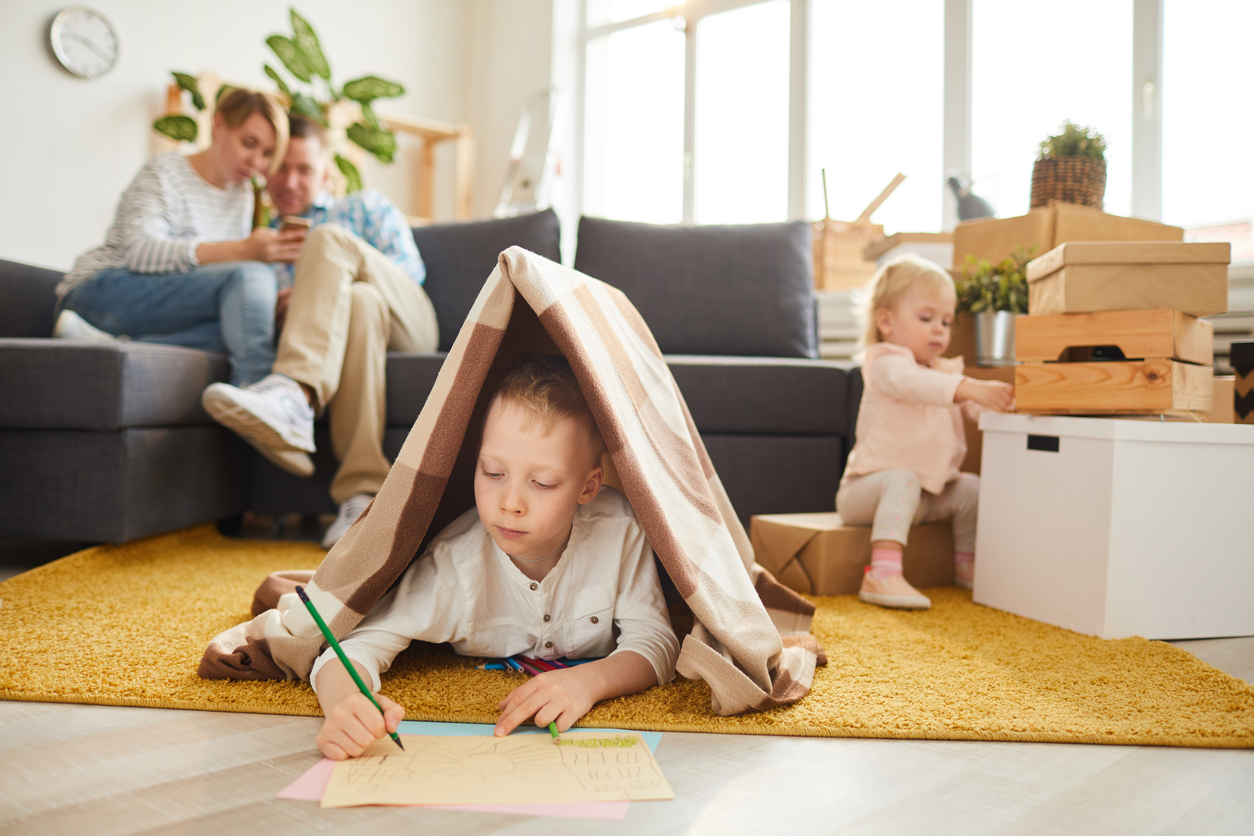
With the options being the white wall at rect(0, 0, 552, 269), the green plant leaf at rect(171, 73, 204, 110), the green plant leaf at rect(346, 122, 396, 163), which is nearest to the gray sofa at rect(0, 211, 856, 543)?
the green plant leaf at rect(346, 122, 396, 163)

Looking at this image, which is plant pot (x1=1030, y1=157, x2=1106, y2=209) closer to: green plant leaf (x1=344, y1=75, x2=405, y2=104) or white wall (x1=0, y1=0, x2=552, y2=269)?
green plant leaf (x1=344, y1=75, x2=405, y2=104)

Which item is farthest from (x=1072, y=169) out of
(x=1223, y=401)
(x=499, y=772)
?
(x=499, y=772)

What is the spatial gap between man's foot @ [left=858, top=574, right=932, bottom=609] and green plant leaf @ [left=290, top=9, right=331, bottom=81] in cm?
279

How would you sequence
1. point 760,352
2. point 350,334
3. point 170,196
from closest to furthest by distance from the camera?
1. point 350,334
2. point 170,196
3. point 760,352

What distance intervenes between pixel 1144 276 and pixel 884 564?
1.89ft

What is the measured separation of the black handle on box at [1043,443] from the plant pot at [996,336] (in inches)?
18.4

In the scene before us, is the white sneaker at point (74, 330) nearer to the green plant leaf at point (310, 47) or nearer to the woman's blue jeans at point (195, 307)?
the woman's blue jeans at point (195, 307)

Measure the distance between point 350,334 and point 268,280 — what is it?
0.23m

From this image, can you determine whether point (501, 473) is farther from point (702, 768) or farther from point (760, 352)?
point (760, 352)

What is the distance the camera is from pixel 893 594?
54.2 inches

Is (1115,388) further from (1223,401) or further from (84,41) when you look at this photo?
(84,41)

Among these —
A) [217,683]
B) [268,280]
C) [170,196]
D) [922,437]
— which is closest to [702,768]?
[217,683]

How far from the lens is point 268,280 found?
1899 mm

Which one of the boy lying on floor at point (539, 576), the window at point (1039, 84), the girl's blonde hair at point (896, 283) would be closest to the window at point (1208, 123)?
the window at point (1039, 84)
